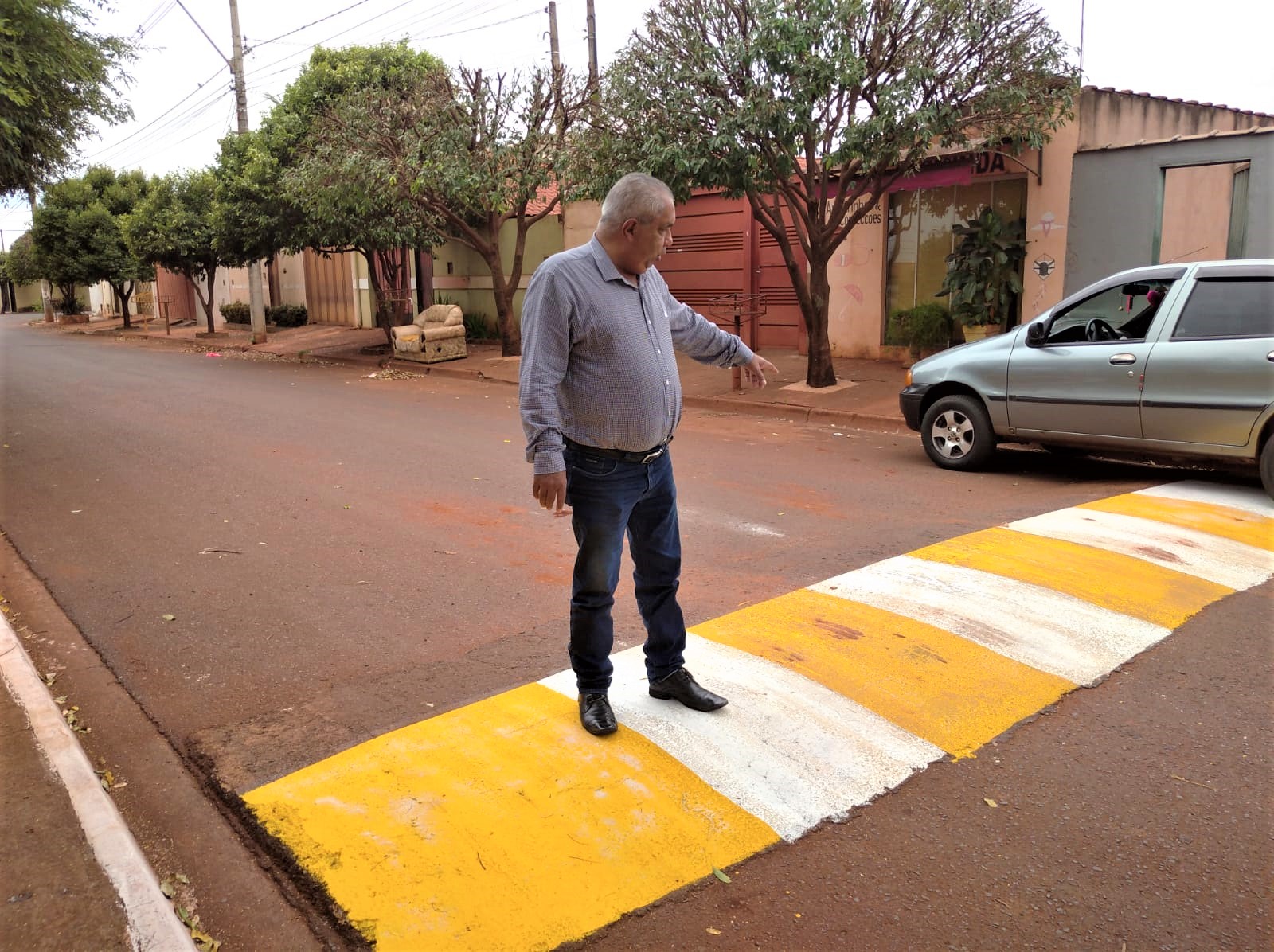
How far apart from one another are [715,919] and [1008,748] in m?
1.46

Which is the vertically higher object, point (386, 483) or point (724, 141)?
point (724, 141)

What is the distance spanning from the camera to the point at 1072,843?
301cm

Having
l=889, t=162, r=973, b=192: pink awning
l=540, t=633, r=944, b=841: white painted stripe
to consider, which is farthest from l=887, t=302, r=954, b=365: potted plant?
l=540, t=633, r=944, b=841: white painted stripe

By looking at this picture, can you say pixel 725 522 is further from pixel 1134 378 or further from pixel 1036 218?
pixel 1036 218

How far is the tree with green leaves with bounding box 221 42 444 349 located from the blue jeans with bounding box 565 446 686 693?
1512 centimetres

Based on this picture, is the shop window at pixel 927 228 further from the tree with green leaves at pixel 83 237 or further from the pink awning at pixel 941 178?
the tree with green leaves at pixel 83 237

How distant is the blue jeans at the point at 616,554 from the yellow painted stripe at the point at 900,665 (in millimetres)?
770

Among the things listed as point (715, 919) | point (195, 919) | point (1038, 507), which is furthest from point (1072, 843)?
point (1038, 507)

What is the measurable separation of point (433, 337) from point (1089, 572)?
16.5m

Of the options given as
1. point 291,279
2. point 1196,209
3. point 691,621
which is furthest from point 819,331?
point 291,279

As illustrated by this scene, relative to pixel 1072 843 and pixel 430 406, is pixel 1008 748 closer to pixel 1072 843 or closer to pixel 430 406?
pixel 1072 843

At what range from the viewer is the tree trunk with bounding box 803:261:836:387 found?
44.0 feet

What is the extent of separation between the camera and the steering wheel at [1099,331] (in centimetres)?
788

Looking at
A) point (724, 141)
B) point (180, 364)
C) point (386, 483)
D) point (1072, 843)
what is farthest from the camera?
point (180, 364)
